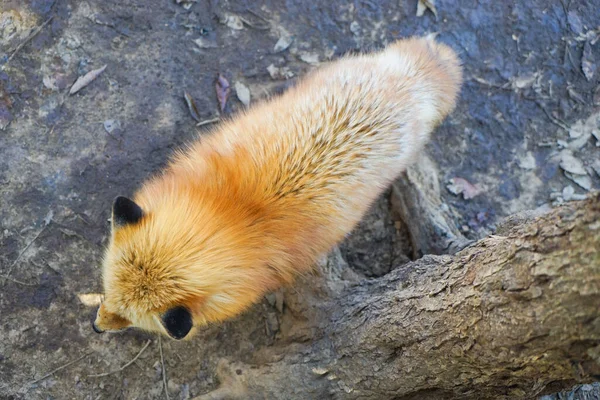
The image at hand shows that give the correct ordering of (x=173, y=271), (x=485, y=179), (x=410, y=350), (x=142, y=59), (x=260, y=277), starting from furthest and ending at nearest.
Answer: (x=485, y=179) → (x=142, y=59) → (x=260, y=277) → (x=173, y=271) → (x=410, y=350)

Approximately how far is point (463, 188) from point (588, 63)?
176 centimetres

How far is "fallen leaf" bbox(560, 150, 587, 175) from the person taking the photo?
4.13 meters

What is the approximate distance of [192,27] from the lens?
399cm

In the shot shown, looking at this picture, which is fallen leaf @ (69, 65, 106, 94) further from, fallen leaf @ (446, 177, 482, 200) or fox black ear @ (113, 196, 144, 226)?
fallen leaf @ (446, 177, 482, 200)

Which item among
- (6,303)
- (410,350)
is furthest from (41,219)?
(410,350)

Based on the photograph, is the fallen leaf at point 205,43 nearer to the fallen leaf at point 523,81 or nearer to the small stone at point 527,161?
the fallen leaf at point 523,81

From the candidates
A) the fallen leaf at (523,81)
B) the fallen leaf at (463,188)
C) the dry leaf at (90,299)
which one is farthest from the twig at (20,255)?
the fallen leaf at (523,81)

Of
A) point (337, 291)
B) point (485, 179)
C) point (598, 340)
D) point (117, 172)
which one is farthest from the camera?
point (485, 179)

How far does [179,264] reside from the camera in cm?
247

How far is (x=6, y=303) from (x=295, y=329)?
1922 millimetres

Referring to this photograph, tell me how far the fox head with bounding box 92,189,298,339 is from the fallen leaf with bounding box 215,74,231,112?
1.35 metres

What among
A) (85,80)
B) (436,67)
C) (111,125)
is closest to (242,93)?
(111,125)

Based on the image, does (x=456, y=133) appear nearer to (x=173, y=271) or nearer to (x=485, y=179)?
(x=485, y=179)

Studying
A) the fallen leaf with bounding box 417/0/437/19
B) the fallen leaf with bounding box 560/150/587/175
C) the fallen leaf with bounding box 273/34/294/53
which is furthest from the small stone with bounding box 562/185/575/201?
the fallen leaf with bounding box 273/34/294/53
